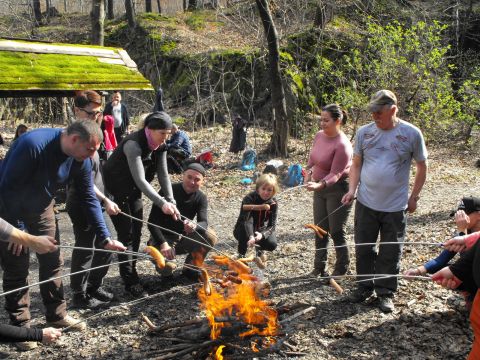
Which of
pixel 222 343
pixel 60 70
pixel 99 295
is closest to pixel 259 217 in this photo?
pixel 222 343

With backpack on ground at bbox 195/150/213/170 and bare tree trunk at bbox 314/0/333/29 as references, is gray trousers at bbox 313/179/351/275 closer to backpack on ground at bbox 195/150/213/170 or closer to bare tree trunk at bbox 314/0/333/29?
backpack on ground at bbox 195/150/213/170

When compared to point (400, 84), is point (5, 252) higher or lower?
lower

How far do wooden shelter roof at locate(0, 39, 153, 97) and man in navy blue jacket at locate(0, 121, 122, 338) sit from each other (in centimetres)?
311

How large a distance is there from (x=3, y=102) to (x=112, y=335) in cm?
1334

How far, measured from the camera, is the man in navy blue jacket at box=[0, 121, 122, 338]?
154 inches

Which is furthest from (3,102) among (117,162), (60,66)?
(117,162)

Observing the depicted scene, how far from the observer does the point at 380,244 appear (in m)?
4.72

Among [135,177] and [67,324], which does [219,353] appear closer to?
[67,324]

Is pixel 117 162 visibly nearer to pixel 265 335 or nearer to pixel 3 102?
pixel 265 335

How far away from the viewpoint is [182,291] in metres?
5.38

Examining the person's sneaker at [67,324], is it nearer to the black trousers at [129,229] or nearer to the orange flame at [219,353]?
the black trousers at [129,229]

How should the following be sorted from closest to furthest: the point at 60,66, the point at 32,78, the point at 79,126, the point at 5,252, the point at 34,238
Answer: the point at 34,238 → the point at 79,126 → the point at 5,252 → the point at 32,78 → the point at 60,66

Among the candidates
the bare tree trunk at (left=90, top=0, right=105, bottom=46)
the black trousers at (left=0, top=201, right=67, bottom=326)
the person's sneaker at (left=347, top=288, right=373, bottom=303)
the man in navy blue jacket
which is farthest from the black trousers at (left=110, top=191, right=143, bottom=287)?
the bare tree trunk at (left=90, top=0, right=105, bottom=46)

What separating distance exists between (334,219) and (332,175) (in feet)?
1.75
